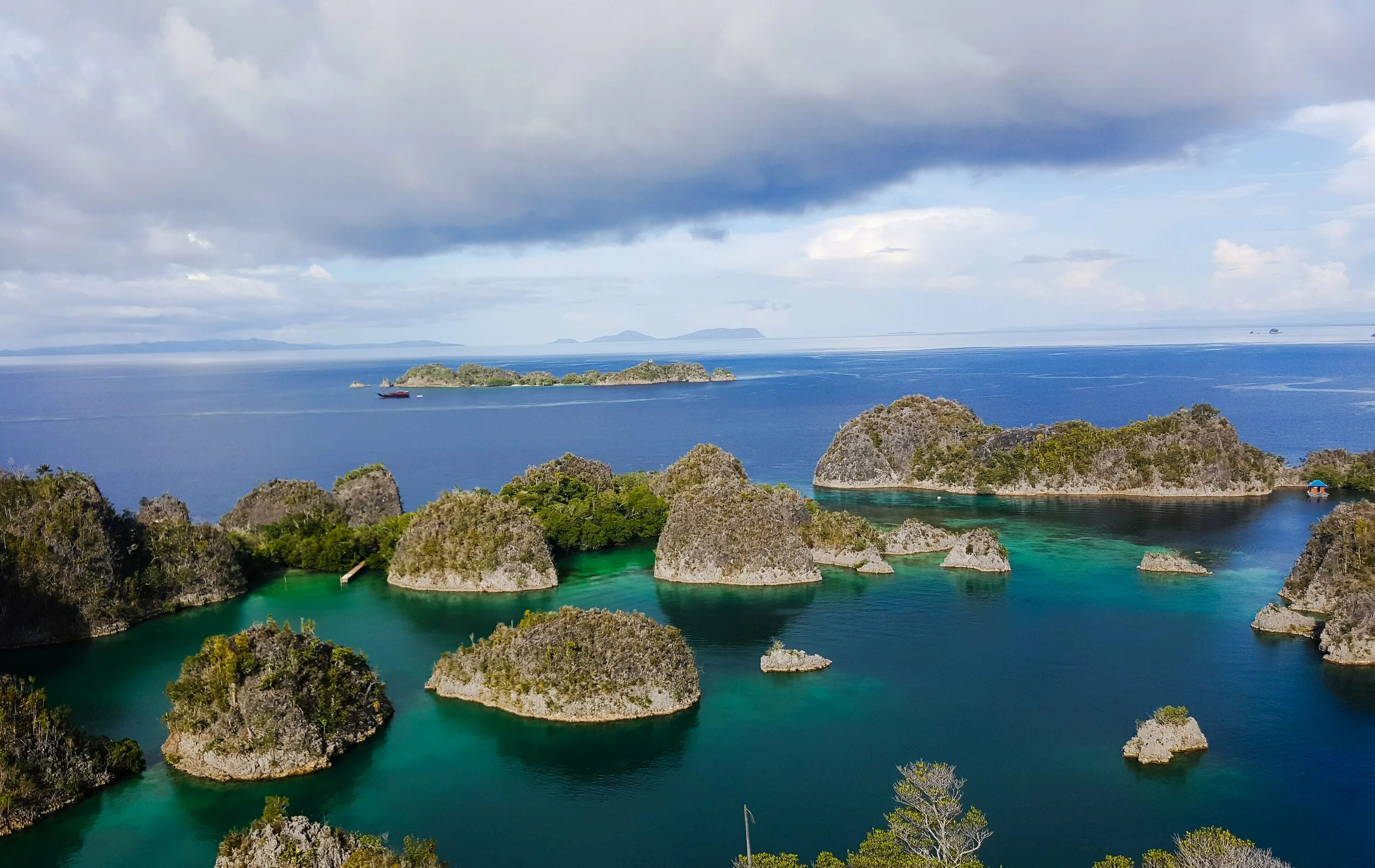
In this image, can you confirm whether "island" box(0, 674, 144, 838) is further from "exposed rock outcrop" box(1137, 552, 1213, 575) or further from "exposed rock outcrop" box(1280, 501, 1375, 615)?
"exposed rock outcrop" box(1137, 552, 1213, 575)

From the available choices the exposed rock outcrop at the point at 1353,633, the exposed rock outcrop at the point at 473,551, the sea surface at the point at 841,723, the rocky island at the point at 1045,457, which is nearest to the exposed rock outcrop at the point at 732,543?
the sea surface at the point at 841,723

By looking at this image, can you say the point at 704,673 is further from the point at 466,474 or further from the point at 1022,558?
the point at 466,474

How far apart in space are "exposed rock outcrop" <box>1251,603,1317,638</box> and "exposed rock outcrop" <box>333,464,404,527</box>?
183 ft

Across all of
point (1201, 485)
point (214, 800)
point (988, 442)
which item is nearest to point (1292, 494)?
point (1201, 485)

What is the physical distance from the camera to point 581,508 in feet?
209

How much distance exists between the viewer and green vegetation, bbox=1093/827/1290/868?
2050cm

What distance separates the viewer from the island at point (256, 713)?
30.1m

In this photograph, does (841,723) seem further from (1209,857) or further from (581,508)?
(581,508)

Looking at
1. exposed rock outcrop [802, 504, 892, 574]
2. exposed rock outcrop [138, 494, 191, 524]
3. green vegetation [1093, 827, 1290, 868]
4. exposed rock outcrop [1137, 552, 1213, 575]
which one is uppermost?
exposed rock outcrop [138, 494, 191, 524]

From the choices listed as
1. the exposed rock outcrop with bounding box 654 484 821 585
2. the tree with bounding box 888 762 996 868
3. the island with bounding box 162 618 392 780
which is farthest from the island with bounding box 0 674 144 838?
the exposed rock outcrop with bounding box 654 484 821 585

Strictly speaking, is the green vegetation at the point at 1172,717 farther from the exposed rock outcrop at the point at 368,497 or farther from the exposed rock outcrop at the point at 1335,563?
the exposed rock outcrop at the point at 368,497

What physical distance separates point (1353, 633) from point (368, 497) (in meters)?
61.7

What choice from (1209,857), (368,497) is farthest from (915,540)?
(368,497)

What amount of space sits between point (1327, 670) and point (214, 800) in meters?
44.6
